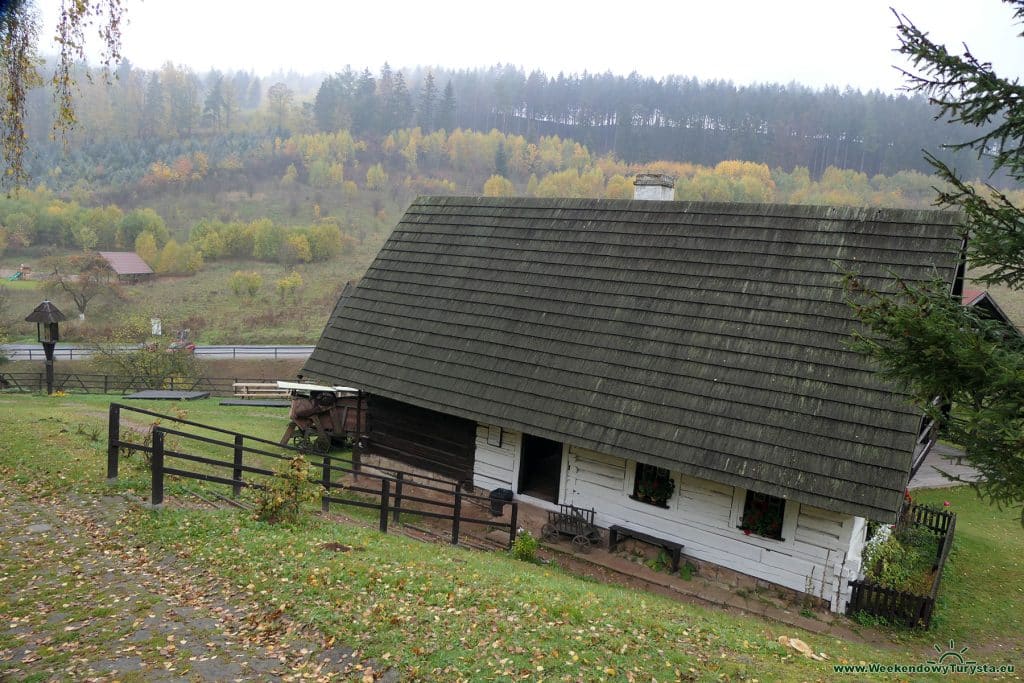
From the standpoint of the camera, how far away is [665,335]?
12.2 meters

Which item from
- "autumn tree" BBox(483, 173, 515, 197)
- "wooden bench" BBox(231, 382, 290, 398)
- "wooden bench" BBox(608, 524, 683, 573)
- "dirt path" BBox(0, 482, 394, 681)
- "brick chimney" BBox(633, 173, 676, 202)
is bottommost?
"wooden bench" BBox(231, 382, 290, 398)

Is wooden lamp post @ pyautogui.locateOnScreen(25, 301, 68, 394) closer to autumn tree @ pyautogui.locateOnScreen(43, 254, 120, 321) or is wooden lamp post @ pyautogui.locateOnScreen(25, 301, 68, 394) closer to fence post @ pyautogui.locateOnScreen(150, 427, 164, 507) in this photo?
fence post @ pyautogui.locateOnScreen(150, 427, 164, 507)

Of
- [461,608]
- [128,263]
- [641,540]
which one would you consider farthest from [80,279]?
[461,608]

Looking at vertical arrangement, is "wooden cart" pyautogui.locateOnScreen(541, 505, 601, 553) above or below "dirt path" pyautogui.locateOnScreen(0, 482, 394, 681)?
below

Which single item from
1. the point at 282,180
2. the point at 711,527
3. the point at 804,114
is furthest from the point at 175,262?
the point at 804,114

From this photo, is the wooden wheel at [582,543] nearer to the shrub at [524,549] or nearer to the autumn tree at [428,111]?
the shrub at [524,549]

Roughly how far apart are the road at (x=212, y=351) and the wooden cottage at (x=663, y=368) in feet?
92.7

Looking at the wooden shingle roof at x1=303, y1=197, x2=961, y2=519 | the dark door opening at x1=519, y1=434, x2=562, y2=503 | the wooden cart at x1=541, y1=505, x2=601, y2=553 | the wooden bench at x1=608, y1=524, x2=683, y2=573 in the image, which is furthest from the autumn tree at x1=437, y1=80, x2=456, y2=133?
the wooden bench at x1=608, y1=524, x2=683, y2=573

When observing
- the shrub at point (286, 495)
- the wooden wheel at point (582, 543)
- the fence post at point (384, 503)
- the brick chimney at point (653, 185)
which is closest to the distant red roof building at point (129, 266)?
the brick chimney at point (653, 185)

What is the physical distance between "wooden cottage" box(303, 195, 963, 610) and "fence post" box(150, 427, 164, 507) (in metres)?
5.47

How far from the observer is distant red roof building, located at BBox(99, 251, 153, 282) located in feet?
201

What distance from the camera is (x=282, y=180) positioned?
317ft

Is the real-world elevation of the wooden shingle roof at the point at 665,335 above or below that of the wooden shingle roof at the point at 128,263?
above

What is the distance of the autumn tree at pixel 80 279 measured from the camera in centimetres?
4572
